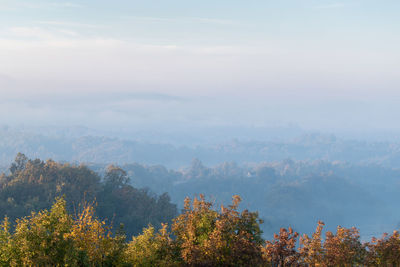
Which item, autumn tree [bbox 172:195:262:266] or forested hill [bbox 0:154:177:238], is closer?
autumn tree [bbox 172:195:262:266]

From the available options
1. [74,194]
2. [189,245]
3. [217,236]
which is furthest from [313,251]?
[74,194]

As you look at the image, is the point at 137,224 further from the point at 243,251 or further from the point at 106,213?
the point at 243,251

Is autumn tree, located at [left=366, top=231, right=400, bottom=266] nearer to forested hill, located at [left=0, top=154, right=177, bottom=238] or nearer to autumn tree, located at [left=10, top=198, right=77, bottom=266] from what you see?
autumn tree, located at [left=10, top=198, right=77, bottom=266]

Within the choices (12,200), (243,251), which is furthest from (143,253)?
(12,200)

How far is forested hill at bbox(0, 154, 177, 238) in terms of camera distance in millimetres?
92688

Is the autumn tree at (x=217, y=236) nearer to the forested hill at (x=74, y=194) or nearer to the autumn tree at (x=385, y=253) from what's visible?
the autumn tree at (x=385, y=253)

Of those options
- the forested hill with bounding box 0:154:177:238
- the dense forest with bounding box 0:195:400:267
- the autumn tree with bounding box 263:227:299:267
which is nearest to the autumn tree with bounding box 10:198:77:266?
the dense forest with bounding box 0:195:400:267

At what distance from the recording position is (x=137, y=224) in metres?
108

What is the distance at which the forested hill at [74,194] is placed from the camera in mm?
92688

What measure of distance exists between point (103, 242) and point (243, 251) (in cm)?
700

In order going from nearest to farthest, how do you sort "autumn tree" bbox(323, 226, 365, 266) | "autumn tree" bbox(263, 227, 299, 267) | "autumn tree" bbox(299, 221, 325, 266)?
"autumn tree" bbox(323, 226, 365, 266), "autumn tree" bbox(299, 221, 325, 266), "autumn tree" bbox(263, 227, 299, 267)

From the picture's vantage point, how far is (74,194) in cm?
10031

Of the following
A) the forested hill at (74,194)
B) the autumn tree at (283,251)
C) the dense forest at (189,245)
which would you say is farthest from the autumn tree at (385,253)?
the forested hill at (74,194)

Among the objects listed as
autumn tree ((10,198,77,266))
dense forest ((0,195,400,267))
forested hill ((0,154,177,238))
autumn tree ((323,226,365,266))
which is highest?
forested hill ((0,154,177,238))
